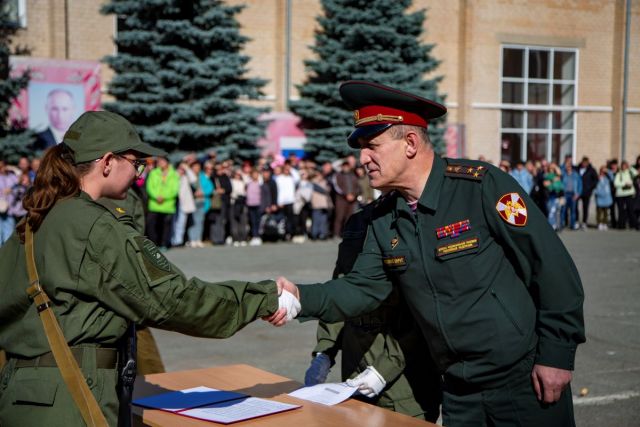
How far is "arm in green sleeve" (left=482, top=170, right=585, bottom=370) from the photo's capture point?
319cm

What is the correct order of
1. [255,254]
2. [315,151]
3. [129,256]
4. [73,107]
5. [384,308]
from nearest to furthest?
[129,256], [384,308], [255,254], [73,107], [315,151]

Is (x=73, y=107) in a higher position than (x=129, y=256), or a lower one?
higher

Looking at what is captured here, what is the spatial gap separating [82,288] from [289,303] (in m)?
0.97

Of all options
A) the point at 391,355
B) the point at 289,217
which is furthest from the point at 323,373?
the point at 289,217

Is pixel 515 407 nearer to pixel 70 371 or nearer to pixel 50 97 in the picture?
pixel 70 371

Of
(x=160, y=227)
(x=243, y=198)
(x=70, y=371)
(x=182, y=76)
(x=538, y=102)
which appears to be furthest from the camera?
(x=538, y=102)

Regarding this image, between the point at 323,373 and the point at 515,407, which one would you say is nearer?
the point at 515,407

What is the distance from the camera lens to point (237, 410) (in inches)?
137

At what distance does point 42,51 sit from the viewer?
24.6 meters

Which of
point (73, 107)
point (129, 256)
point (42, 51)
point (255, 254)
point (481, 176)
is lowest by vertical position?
point (255, 254)

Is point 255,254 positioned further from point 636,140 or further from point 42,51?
point 636,140

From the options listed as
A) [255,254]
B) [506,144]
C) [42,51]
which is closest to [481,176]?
[255,254]

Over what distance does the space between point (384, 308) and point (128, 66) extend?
2087cm

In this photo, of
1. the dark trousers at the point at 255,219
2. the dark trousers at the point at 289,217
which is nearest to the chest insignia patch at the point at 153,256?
the dark trousers at the point at 255,219
